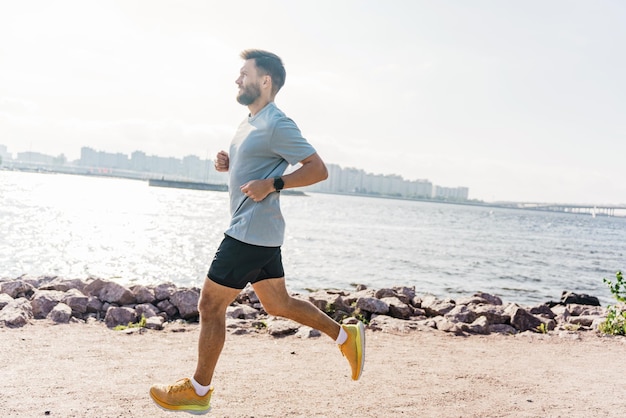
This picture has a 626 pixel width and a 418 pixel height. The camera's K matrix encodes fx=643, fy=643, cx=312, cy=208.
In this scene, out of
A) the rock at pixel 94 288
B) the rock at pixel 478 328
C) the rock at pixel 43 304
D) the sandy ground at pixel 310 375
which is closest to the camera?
the sandy ground at pixel 310 375

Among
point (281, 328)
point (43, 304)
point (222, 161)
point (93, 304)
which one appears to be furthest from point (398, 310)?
point (222, 161)

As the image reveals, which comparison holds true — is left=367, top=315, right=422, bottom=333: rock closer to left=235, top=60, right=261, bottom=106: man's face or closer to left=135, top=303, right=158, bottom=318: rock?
left=135, top=303, right=158, bottom=318: rock

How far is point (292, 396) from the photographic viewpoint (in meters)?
4.98

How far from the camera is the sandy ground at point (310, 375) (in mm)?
4668

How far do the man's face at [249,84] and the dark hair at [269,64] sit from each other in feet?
0.13

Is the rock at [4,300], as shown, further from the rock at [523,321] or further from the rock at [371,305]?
the rock at [523,321]

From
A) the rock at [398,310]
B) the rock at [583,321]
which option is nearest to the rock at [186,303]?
the rock at [398,310]

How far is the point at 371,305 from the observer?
907cm

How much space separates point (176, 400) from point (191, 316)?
4.69 m

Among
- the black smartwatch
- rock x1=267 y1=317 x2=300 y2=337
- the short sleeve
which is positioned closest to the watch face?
the black smartwatch

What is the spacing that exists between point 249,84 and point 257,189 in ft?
2.34

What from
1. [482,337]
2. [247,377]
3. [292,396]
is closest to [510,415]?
[292,396]

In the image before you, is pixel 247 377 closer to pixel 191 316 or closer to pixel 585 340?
pixel 191 316

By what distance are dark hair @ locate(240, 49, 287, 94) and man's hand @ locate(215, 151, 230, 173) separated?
595 mm
